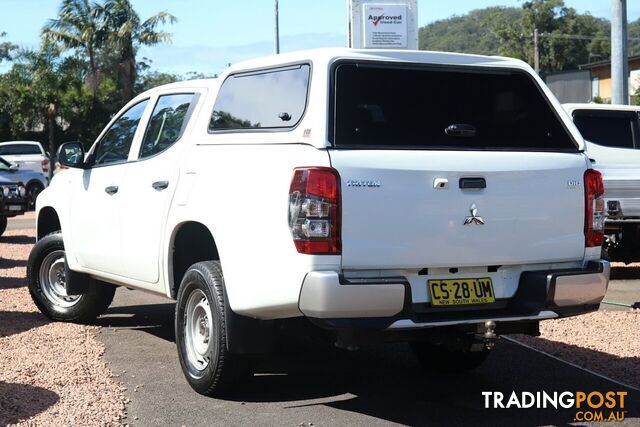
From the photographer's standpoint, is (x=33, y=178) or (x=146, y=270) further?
(x=33, y=178)

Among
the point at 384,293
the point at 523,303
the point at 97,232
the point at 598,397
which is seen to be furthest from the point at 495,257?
the point at 97,232

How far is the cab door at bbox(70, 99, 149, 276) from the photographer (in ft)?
25.3

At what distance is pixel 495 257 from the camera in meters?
5.66

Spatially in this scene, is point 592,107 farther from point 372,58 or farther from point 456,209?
point 456,209

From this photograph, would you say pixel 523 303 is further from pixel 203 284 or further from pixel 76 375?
pixel 76 375

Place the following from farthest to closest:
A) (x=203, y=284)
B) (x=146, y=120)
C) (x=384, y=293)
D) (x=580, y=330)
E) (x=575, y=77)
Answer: (x=575, y=77) < (x=580, y=330) < (x=146, y=120) < (x=203, y=284) < (x=384, y=293)

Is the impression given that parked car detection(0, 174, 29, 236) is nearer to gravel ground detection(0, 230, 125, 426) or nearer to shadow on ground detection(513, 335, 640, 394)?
gravel ground detection(0, 230, 125, 426)

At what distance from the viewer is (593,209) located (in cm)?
597

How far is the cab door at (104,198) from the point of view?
25.3 feet

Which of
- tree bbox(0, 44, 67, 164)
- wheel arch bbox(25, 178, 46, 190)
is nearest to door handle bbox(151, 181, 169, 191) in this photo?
wheel arch bbox(25, 178, 46, 190)

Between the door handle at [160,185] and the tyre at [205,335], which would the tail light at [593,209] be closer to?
the tyre at [205,335]

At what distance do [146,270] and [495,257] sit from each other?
106 inches

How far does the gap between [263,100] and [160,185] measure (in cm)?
119

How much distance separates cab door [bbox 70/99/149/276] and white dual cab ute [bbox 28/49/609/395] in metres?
0.95
